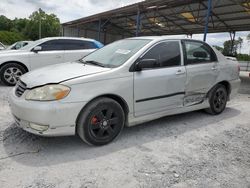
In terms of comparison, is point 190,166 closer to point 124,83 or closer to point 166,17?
point 124,83

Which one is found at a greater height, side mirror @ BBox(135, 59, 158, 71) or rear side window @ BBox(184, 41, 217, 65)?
rear side window @ BBox(184, 41, 217, 65)

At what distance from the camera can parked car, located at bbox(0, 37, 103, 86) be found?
7172mm

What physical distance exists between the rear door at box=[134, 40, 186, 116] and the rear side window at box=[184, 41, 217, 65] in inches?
8.1

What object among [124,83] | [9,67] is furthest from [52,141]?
[9,67]

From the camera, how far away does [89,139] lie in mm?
3311

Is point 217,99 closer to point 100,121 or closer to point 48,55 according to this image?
point 100,121

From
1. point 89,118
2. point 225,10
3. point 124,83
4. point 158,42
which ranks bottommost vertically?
Result: point 89,118

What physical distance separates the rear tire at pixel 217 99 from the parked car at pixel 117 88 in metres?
0.04

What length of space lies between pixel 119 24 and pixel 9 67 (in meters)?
21.5

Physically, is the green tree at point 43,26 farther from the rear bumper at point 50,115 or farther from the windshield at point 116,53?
the rear bumper at point 50,115

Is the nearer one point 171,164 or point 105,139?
point 171,164

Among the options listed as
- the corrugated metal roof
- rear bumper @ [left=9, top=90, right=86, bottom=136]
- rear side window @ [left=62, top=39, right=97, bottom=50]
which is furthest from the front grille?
the corrugated metal roof

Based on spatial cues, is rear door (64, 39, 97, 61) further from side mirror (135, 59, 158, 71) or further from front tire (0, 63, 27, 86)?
side mirror (135, 59, 158, 71)

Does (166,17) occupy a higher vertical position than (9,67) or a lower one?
higher
